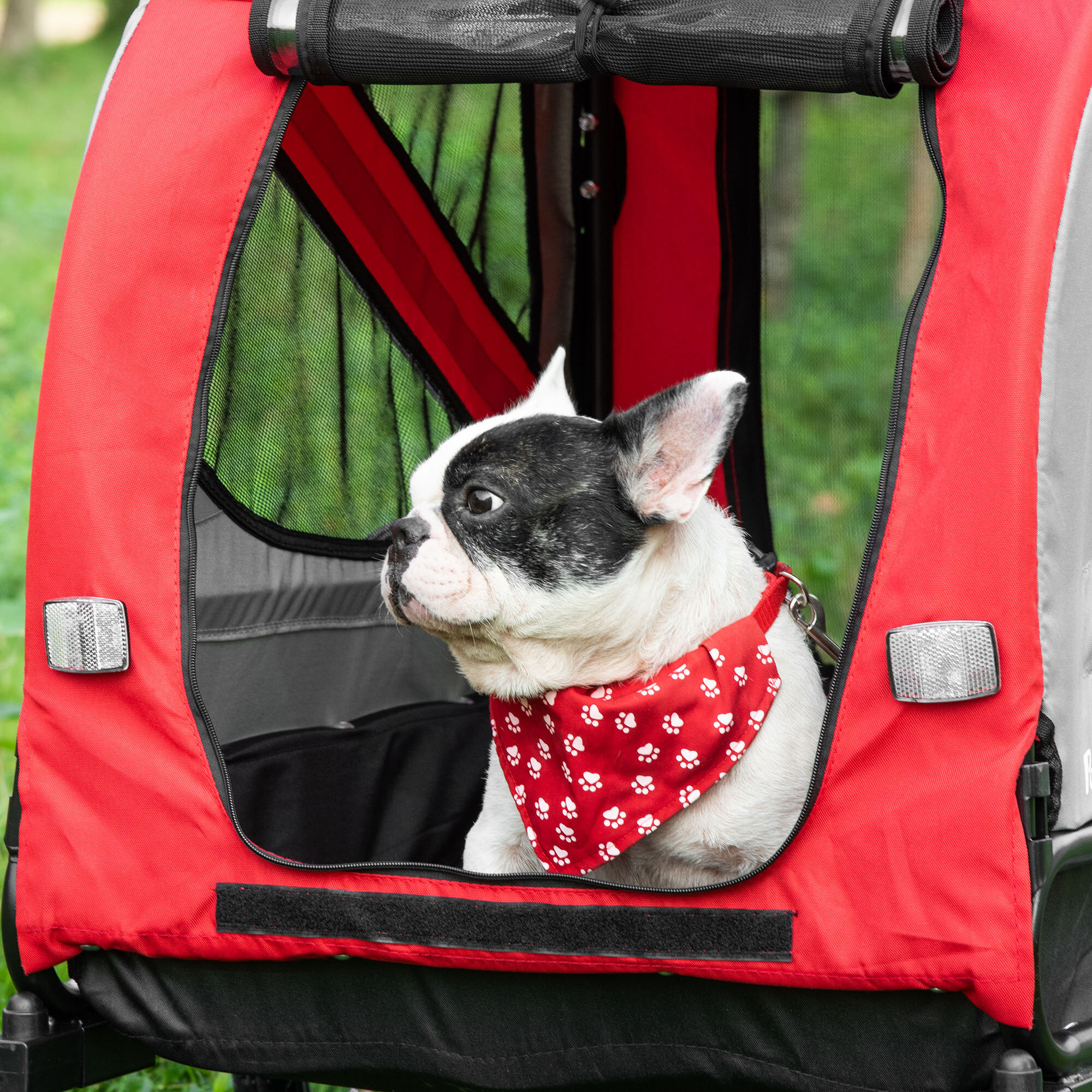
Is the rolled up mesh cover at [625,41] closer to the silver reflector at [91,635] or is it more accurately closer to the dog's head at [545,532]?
the dog's head at [545,532]

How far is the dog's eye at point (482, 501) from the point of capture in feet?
6.64

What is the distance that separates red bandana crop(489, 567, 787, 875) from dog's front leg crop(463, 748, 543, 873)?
0.61 feet

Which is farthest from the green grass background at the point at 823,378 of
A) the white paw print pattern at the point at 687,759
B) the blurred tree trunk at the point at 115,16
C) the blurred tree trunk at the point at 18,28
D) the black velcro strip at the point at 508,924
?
the blurred tree trunk at the point at 115,16

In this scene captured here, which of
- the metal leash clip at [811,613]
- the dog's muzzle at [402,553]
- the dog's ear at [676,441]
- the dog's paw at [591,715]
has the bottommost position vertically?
→ the dog's paw at [591,715]

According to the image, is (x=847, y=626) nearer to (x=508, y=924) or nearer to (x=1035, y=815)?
(x=1035, y=815)

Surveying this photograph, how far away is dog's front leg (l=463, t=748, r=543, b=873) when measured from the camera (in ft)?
7.38

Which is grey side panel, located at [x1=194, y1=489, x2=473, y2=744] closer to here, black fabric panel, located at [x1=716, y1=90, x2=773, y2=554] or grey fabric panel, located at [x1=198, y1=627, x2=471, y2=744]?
grey fabric panel, located at [x1=198, y1=627, x2=471, y2=744]

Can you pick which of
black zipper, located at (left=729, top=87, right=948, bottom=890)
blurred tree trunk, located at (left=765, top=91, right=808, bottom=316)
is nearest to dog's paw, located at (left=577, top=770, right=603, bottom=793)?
black zipper, located at (left=729, top=87, right=948, bottom=890)

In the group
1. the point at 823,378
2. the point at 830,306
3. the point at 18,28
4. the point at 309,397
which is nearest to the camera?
the point at 309,397

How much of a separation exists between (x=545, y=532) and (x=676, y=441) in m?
0.24

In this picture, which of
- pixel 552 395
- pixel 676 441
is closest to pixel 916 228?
pixel 552 395

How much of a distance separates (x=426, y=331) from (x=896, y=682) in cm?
160

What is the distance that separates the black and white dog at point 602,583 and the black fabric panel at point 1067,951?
15.8 inches

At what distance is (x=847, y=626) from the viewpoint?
174 cm
